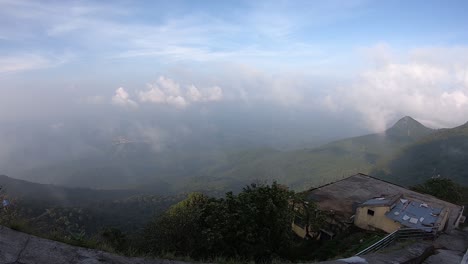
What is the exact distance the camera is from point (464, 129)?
161 meters

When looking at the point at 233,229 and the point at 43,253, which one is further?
the point at 233,229

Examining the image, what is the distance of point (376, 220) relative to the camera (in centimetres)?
2038

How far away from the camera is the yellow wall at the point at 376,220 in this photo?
19578 millimetres

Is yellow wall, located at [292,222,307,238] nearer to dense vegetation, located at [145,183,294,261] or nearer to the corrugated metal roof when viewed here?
the corrugated metal roof

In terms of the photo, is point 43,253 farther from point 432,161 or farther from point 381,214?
point 432,161

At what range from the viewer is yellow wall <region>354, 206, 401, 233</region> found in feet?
64.2

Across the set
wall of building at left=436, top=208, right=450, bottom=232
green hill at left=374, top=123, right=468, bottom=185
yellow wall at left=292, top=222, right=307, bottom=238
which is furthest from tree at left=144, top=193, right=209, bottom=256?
green hill at left=374, top=123, right=468, bottom=185

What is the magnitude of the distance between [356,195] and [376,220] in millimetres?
8126

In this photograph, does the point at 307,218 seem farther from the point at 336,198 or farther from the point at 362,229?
the point at 336,198

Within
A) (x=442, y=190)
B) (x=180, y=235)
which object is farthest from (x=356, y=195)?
(x=180, y=235)

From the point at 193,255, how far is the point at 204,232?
1135 mm

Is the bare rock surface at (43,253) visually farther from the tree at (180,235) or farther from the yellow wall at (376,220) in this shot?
the yellow wall at (376,220)

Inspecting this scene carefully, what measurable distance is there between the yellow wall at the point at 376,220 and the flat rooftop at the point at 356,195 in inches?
61.2

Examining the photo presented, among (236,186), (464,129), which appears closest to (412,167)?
(464,129)
